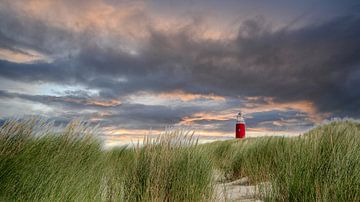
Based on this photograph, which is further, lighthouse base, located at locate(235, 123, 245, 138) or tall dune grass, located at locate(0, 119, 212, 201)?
lighthouse base, located at locate(235, 123, 245, 138)

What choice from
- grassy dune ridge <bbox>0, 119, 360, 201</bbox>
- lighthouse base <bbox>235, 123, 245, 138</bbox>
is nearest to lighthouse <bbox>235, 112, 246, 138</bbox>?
lighthouse base <bbox>235, 123, 245, 138</bbox>

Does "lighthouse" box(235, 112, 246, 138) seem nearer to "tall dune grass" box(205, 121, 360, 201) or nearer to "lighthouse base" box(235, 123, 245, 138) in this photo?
"lighthouse base" box(235, 123, 245, 138)

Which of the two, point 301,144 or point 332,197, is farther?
point 301,144

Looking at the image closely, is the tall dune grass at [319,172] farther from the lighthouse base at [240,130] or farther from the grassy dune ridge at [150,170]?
the lighthouse base at [240,130]

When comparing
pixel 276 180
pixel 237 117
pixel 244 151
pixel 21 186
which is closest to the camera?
pixel 21 186

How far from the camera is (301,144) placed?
5.12 m

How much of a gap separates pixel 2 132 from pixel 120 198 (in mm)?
1606

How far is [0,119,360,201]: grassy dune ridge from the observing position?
4.34 metres

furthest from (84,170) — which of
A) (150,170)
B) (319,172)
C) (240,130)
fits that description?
(240,130)

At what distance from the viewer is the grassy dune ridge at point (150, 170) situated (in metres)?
4.34

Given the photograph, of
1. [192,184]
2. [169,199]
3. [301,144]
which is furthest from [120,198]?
[301,144]

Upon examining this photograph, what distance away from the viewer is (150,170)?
4996 mm

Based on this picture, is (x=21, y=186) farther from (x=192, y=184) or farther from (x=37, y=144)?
(x=192, y=184)

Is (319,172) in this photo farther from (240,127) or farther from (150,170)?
(240,127)
